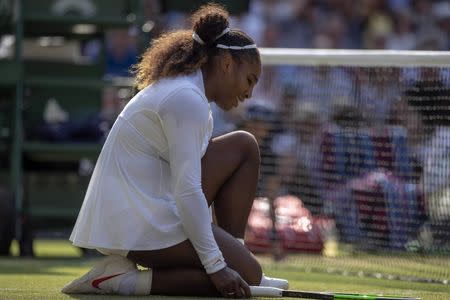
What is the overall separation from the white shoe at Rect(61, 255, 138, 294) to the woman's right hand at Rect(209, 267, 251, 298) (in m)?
0.40

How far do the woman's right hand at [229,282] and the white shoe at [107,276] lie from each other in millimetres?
400

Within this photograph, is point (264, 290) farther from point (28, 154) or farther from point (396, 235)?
point (28, 154)

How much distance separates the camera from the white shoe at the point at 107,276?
457cm

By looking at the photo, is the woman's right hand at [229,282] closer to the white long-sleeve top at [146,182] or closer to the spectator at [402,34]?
the white long-sleeve top at [146,182]

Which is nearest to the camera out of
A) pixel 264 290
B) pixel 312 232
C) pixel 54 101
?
pixel 264 290

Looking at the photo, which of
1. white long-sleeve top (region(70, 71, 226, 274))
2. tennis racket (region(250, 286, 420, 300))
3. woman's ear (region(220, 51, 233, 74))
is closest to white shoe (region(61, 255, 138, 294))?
white long-sleeve top (region(70, 71, 226, 274))

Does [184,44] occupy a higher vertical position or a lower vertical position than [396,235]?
higher

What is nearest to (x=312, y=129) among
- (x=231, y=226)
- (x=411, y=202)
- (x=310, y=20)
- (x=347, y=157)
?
(x=347, y=157)

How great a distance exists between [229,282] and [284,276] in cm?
221

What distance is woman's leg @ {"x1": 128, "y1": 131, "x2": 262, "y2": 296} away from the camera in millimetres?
4543

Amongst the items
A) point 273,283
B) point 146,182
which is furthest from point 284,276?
point 146,182

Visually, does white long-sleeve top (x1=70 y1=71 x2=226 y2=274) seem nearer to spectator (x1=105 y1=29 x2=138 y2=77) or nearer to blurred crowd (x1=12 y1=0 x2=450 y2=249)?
blurred crowd (x1=12 y1=0 x2=450 y2=249)

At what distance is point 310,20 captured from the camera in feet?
48.4

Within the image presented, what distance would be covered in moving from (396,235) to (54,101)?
2.93 metres
